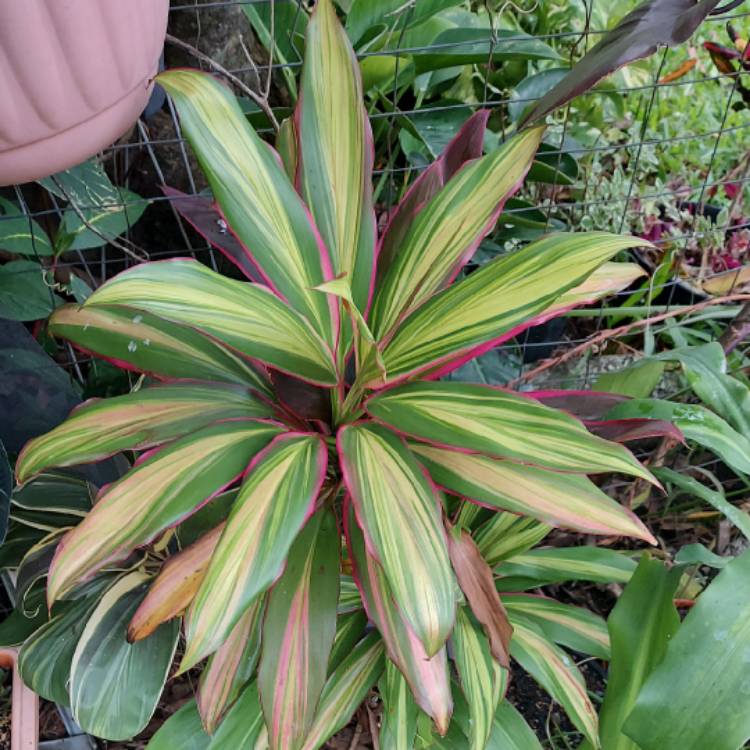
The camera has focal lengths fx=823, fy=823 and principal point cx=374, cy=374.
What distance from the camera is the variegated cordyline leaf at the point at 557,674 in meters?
1.16

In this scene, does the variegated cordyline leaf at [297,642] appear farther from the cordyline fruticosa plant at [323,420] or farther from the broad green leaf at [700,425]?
the broad green leaf at [700,425]

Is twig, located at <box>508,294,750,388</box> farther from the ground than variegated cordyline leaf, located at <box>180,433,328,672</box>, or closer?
closer

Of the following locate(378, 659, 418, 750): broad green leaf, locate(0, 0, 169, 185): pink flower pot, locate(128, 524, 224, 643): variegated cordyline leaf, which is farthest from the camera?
locate(378, 659, 418, 750): broad green leaf

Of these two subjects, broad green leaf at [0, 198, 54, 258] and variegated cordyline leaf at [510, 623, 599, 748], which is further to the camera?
broad green leaf at [0, 198, 54, 258]

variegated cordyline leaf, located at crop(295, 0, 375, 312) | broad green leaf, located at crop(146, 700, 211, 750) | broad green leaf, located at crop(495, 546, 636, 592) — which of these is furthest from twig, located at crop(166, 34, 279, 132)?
broad green leaf, located at crop(146, 700, 211, 750)

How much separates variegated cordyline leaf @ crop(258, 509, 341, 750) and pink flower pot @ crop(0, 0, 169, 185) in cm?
51

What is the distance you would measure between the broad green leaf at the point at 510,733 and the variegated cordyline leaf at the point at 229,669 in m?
0.37

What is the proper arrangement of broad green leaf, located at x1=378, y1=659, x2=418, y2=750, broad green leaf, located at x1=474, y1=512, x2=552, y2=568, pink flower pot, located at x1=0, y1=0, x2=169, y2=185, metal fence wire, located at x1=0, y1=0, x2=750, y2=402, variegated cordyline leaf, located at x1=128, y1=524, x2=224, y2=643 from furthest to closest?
metal fence wire, located at x1=0, y1=0, x2=750, y2=402 < broad green leaf, located at x1=474, y1=512, x2=552, y2=568 < broad green leaf, located at x1=378, y1=659, x2=418, y2=750 < variegated cordyline leaf, located at x1=128, y1=524, x2=224, y2=643 < pink flower pot, located at x1=0, y1=0, x2=169, y2=185

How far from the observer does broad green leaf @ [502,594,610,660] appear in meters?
1.23

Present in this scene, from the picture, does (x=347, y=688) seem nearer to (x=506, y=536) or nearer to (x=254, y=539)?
(x=506, y=536)

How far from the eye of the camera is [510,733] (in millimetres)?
1188

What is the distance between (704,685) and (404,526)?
384 mm

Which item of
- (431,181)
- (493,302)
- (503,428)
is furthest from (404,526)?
(431,181)

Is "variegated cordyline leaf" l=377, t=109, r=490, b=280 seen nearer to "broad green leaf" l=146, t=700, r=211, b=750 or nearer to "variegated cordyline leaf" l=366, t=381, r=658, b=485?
"variegated cordyline leaf" l=366, t=381, r=658, b=485
